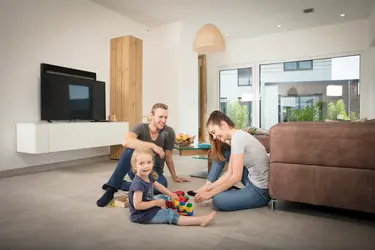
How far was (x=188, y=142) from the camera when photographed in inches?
133

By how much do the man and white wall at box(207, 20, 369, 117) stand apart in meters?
4.73

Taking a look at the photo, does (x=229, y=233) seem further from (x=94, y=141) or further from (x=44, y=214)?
(x=94, y=141)

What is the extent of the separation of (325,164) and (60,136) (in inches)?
119

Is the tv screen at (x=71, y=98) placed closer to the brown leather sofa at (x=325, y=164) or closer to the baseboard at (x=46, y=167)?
the baseboard at (x=46, y=167)

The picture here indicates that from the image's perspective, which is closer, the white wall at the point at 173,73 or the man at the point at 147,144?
the man at the point at 147,144

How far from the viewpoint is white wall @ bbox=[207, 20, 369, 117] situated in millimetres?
5656

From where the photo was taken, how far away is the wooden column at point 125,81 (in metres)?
4.69

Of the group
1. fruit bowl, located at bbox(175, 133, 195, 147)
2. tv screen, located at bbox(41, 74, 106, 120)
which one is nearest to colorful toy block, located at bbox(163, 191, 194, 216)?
fruit bowl, located at bbox(175, 133, 195, 147)

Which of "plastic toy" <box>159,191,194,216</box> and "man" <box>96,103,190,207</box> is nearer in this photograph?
"plastic toy" <box>159,191,194,216</box>

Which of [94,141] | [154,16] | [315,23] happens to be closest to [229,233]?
[94,141]

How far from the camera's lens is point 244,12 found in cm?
513

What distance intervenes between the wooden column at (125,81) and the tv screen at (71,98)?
29 cm

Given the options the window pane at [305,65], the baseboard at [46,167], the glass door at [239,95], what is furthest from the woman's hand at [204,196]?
the window pane at [305,65]

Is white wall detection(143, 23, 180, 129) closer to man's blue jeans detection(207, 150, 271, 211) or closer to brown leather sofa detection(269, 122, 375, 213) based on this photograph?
man's blue jeans detection(207, 150, 271, 211)
